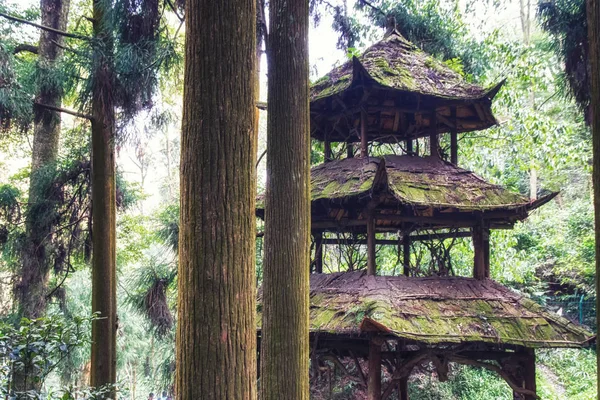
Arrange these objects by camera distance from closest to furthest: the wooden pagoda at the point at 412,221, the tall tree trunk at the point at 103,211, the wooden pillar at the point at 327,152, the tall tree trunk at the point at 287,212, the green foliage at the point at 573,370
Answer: the tall tree trunk at the point at 287,212, the wooden pagoda at the point at 412,221, the tall tree trunk at the point at 103,211, the wooden pillar at the point at 327,152, the green foliage at the point at 573,370

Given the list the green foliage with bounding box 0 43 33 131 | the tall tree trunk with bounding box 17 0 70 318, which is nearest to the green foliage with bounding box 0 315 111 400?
the green foliage with bounding box 0 43 33 131

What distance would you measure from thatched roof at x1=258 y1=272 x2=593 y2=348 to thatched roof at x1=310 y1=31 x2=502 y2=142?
2781 millimetres

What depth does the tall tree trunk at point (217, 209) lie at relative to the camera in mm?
2689

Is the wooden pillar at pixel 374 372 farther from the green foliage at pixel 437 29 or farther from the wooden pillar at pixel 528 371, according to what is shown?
the green foliage at pixel 437 29

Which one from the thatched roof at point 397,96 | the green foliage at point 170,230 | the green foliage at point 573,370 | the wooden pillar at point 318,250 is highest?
the thatched roof at point 397,96

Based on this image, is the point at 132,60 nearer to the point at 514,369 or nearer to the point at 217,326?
the point at 217,326

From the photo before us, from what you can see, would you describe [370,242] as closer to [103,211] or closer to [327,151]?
[327,151]

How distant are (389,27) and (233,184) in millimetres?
7411

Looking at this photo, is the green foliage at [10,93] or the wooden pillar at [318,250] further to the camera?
the wooden pillar at [318,250]

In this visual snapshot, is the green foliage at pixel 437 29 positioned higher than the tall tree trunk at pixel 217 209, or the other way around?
the green foliage at pixel 437 29

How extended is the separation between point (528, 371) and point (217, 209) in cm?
603

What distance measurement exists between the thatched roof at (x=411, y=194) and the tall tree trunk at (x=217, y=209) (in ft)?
11.9

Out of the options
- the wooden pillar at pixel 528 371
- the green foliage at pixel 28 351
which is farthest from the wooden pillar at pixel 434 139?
the green foliage at pixel 28 351

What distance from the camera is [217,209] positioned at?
277 cm
